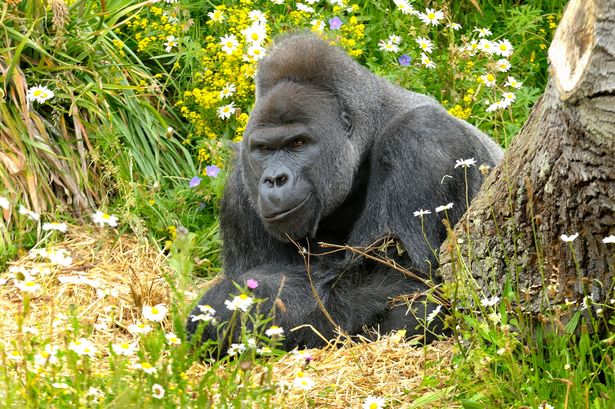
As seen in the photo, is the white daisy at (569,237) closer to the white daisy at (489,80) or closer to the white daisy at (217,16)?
the white daisy at (489,80)

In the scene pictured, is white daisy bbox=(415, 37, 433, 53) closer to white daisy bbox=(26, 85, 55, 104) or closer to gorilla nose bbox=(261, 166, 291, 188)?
gorilla nose bbox=(261, 166, 291, 188)

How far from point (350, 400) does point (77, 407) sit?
48.0 inches

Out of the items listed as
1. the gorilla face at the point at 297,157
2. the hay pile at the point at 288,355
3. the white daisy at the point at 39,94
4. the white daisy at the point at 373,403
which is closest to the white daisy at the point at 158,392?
the hay pile at the point at 288,355

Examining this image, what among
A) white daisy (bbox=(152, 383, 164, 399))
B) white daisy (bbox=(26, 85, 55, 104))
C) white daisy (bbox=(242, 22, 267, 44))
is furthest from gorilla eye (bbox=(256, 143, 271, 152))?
white daisy (bbox=(152, 383, 164, 399))

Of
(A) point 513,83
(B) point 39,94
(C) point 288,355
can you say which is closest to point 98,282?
(C) point 288,355

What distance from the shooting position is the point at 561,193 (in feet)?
11.5

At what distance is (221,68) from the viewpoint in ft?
21.4

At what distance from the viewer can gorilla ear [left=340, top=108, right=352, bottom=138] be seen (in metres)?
5.02

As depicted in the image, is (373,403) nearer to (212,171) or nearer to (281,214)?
(281,214)

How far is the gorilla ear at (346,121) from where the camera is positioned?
5016mm

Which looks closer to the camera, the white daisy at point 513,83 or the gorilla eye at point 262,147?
the gorilla eye at point 262,147

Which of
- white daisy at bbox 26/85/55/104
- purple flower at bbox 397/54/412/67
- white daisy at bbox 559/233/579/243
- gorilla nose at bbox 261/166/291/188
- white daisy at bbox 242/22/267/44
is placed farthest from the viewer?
purple flower at bbox 397/54/412/67

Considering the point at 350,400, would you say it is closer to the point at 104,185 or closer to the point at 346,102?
the point at 346,102

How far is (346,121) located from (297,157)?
33cm
